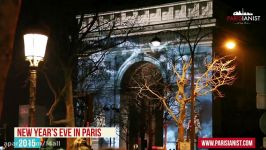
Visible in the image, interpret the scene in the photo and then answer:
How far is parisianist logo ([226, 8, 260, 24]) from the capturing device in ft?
155

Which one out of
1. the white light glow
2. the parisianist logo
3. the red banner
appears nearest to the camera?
the white light glow

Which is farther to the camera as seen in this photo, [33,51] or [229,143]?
[229,143]

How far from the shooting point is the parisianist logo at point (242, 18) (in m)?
47.3

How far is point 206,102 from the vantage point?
43.7 meters

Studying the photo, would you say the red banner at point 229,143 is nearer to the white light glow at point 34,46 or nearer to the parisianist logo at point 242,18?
the white light glow at point 34,46

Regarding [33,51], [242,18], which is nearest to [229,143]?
[33,51]

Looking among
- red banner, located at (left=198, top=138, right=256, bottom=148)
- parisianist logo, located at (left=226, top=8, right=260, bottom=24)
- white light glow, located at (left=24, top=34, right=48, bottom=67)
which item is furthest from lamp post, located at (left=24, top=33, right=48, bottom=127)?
→ parisianist logo, located at (left=226, top=8, right=260, bottom=24)

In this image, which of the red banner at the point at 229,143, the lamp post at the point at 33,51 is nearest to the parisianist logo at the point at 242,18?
the red banner at the point at 229,143

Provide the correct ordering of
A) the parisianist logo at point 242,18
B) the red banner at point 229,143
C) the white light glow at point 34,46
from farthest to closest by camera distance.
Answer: the parisianist logo at point 242,18 → the red banner at point 229,143 → the white light glow at point 34,46

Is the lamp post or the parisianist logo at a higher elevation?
the parisianist logo

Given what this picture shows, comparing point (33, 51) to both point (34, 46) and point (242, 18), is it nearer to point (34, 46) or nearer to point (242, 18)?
point (34, 46)

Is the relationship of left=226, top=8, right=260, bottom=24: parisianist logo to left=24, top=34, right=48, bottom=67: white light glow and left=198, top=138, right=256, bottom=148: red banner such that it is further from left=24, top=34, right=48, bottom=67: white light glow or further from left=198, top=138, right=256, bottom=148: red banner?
left=24, top=34, right=48, bottom=67: white light glow

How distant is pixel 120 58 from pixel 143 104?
577 centimetres

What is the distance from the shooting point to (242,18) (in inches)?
1948
